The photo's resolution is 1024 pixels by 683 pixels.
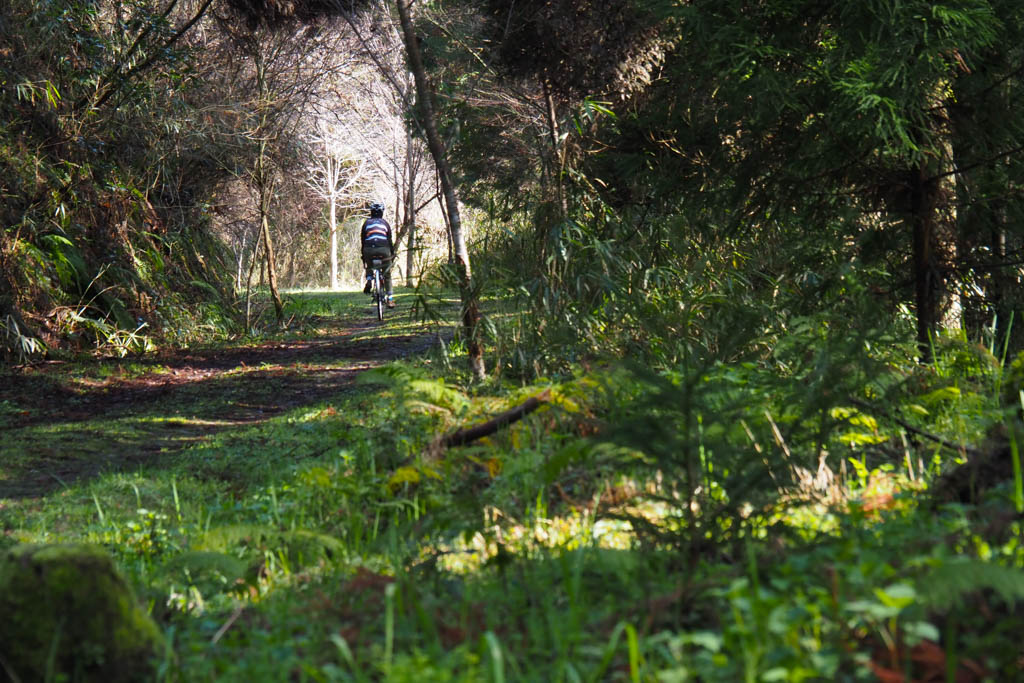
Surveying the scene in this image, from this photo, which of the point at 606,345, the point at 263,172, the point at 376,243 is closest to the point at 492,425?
the point at 606,345

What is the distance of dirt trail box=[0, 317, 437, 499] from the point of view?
6.07 m

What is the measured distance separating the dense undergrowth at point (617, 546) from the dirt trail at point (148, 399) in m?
1.25

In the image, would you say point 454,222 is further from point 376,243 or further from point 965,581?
point 376,243

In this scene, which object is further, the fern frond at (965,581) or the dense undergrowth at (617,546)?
the dense undergrowth at (617,546)

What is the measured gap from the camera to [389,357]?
403 inches

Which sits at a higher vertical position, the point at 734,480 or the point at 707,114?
the point at 707,114

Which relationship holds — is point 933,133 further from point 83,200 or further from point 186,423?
point 83,200

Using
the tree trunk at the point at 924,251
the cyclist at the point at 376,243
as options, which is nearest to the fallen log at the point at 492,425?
the tree trunk at the point at 924,251

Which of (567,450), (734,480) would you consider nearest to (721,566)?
(734,480)

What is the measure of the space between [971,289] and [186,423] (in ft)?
20.9

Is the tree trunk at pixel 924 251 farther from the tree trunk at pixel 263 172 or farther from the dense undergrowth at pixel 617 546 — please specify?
the tree trunk at pixel 263 172

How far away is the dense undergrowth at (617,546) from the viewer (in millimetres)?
1868

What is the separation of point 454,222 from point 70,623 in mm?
5378

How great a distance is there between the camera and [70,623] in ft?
7.26
